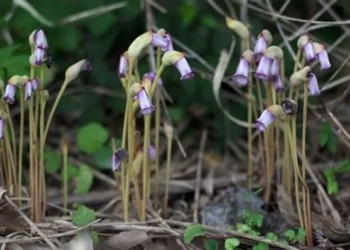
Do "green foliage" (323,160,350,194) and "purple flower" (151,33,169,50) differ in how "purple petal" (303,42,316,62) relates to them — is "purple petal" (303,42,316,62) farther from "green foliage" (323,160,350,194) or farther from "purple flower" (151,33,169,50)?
"green foliage" (323,160,350,194)

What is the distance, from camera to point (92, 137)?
254 centimetres

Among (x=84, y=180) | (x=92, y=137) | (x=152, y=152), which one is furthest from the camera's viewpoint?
(x=92, y=137)

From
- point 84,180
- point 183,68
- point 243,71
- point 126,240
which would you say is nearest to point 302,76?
point 243,71

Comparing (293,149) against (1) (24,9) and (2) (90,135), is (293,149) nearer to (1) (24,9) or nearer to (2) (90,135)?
(2) (90,135)

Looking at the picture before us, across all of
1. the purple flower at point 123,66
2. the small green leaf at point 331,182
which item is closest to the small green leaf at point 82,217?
the purple flower at point 123,66

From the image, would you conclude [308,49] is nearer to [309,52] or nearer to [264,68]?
[309,52]

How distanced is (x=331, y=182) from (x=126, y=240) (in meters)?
0.61

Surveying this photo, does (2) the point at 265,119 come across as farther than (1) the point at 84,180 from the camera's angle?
No

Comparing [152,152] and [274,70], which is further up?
[274,70]

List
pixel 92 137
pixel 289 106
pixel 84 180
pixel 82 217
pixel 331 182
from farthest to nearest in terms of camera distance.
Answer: pixel 92 137 < pixel 84 180 < pixel 331 182 < pixel 82 217 < pixel 289 106

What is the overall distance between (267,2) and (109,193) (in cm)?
70

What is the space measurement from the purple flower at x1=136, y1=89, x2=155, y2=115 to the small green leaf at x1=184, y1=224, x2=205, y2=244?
289 mm

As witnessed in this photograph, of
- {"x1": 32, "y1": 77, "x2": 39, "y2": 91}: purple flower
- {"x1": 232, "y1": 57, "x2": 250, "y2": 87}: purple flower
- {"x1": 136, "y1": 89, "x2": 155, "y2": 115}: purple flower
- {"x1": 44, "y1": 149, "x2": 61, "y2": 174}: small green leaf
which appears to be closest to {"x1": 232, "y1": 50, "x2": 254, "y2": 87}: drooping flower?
{"x1": 232, "y1": 57, "x2": 250, "y2": 87}: purple flower

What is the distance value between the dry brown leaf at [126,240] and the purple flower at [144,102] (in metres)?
0.30
